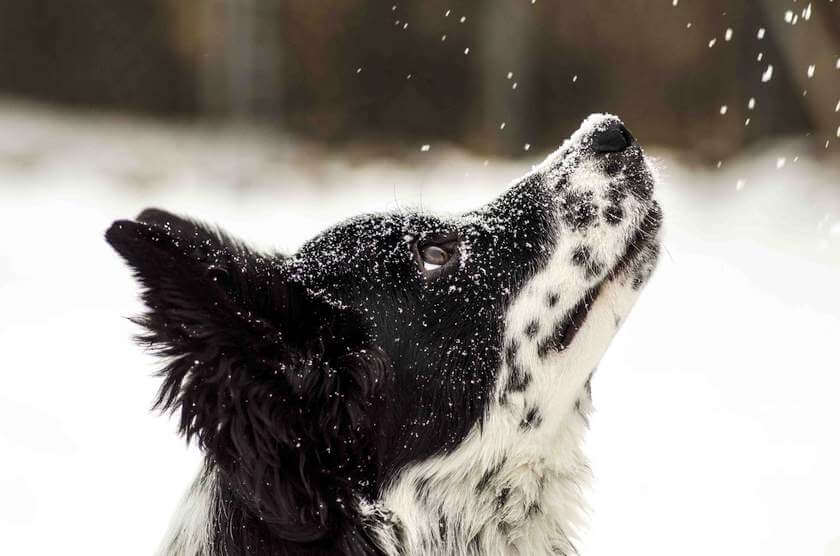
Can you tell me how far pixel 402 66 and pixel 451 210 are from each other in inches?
139

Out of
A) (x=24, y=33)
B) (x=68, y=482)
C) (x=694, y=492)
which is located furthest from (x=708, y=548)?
(x=24, y=33)

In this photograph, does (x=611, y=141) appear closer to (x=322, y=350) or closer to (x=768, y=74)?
(x=322, y=350)

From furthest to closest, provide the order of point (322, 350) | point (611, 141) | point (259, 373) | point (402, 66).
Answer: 1. point (402, 66)
2. point (611, 141)
3. point (322, 350)
4. point (259, 373)

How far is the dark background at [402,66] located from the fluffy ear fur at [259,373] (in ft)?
24.7

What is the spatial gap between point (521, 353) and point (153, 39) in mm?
8217

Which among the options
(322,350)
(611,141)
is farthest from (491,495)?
(611,141)

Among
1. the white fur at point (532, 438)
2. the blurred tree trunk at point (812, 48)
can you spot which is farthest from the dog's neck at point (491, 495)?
the blurred tree trunk at point (812, 48)

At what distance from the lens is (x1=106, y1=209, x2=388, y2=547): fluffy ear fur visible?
2.23 meters

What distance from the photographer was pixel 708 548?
15.7ft

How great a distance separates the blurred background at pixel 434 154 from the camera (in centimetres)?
632

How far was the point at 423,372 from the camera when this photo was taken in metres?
2.73

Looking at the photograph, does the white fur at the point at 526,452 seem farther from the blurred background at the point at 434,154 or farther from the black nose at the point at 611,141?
the blurred background at the point at 434,154

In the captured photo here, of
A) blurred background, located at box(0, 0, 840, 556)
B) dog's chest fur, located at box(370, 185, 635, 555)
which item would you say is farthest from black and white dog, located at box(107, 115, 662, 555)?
blurred background, located at box(0, 0, 840, 556)

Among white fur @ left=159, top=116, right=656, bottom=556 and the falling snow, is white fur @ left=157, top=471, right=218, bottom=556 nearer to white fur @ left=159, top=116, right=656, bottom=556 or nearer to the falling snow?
white fur @ left=159, top=116, right=656, bottom=556
